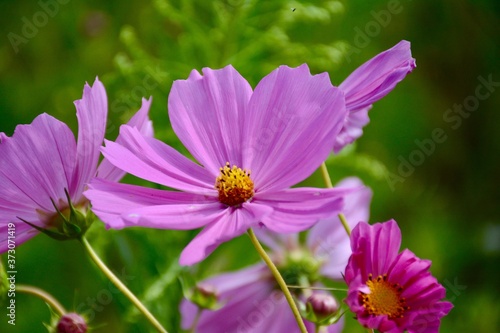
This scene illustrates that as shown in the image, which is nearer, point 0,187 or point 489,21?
point 0,187

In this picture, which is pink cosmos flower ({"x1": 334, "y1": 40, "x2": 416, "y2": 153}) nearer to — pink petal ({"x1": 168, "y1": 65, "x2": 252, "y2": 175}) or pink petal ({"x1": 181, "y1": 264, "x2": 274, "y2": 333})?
pink petal ({"x1": 168, "y1": 65, "x2": 252, "y2": 175})

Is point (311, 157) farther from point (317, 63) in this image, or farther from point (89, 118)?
point (317, 63)

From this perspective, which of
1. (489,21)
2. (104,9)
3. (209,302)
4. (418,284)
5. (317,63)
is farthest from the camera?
(489,21)

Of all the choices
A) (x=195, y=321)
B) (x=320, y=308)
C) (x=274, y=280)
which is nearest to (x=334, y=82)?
(x=274, y=280)

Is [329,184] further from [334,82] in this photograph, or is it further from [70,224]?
[334,82]

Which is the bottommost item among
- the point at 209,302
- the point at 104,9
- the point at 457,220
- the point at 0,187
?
the point at 457,220

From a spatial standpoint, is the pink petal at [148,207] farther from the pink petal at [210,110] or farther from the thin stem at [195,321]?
the thin stem at [195,321]

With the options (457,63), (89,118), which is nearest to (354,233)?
(89,118)
